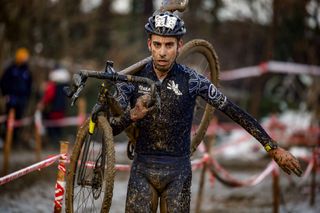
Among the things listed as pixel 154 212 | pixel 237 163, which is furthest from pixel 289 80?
pixel 154 212

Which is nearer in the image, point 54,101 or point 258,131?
point 258,131

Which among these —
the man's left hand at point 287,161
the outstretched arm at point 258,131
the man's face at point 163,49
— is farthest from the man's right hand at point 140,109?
the man's left hand at point 287,161

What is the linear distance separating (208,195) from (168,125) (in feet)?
21.4

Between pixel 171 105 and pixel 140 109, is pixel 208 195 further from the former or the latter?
pixel 140 109

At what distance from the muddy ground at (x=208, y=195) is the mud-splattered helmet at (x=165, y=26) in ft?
14.4

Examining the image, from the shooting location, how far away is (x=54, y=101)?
17.1 metres

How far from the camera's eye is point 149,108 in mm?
4902

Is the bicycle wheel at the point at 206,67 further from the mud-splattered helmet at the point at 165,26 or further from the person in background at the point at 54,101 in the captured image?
the person in background at the point at 54,101

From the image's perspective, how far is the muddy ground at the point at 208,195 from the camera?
9.57 meters

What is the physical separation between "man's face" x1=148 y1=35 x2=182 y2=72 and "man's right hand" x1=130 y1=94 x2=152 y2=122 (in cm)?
38

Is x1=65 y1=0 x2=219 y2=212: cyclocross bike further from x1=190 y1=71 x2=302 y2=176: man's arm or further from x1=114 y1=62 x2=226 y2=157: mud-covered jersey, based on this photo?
x1=190 y1=71 x2=302 y2=176: man's arm

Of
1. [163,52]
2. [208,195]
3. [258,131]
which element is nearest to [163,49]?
[163,52]

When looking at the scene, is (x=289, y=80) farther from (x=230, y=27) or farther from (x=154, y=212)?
(x=154, y=212)

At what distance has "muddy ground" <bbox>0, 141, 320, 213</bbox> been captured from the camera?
31.4ft
